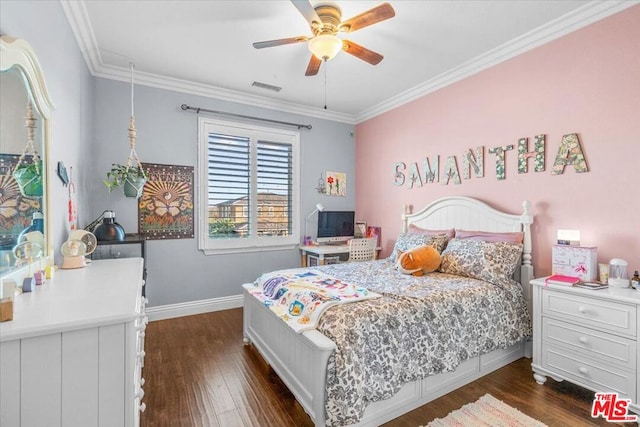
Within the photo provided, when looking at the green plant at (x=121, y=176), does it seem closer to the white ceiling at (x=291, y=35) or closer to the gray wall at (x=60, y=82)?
the gray wall at (x=60, y=82)

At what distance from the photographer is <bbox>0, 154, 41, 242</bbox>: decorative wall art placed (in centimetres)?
124

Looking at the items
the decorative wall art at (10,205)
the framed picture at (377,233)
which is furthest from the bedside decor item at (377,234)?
the decorative wall art at (10,205)

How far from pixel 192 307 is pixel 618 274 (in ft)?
13.0

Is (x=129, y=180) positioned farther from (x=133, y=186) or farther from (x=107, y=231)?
(x=107, y=231)

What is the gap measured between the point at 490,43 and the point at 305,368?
121 inches

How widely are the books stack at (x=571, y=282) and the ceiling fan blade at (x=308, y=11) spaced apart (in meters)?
2.41

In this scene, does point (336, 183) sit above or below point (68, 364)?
above

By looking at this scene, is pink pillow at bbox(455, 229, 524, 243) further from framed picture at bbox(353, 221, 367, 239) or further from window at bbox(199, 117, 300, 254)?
window at bbox(199, 117, 300, 254)

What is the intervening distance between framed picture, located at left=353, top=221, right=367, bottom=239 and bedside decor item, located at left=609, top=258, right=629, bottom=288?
9.31 feet

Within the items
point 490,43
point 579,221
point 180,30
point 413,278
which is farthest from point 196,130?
point 579,221

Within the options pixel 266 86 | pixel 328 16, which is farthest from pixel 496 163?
pixel 266 86

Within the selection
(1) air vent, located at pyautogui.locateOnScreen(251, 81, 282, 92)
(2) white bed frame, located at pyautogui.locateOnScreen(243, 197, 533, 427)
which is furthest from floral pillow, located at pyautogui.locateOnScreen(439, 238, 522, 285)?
(1) air vent, located at pyautogui.locateOnScreen(251, 81, 282, 92)

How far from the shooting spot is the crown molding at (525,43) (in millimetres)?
2223

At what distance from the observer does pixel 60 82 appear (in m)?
2.07
